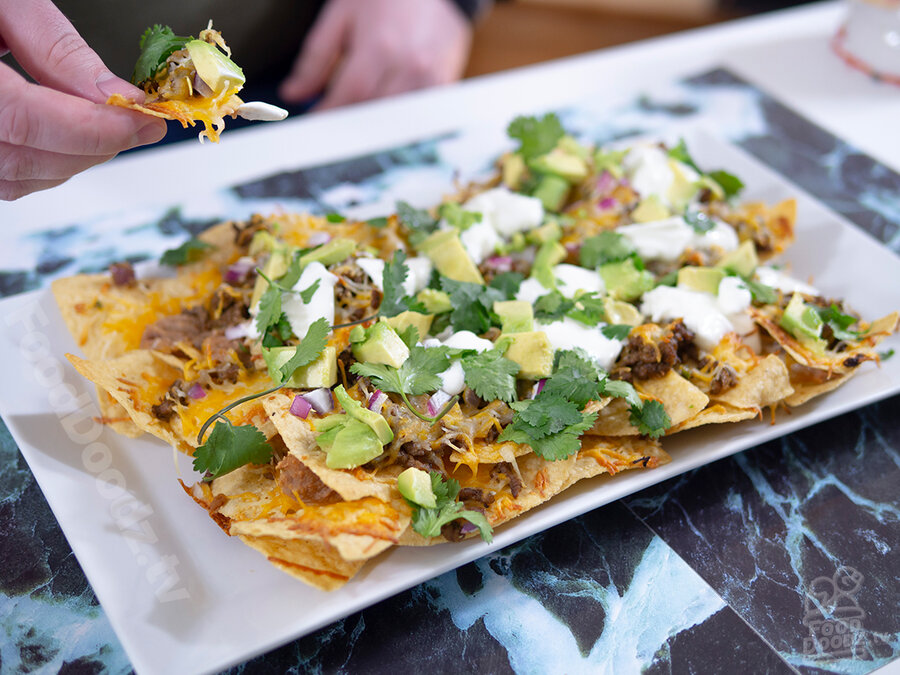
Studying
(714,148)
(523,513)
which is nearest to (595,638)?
(523,513)

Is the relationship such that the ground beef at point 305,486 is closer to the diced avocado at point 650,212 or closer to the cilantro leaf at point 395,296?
the cilantro leaf at point 395,296

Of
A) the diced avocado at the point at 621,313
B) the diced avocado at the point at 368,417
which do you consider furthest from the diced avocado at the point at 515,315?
the diced avocado at the point at 368,417

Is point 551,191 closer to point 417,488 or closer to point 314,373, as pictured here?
point 314,373

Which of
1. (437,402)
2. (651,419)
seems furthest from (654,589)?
(437,402)

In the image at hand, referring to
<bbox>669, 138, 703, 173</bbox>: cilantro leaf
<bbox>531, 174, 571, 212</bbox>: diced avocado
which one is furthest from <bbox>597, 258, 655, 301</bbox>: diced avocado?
<bbox>669, 138, 703, 173</bbox>: cilantro leaf

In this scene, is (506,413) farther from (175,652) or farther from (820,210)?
(820,210)

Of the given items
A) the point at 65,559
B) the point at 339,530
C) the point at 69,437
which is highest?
the point at 339,530
